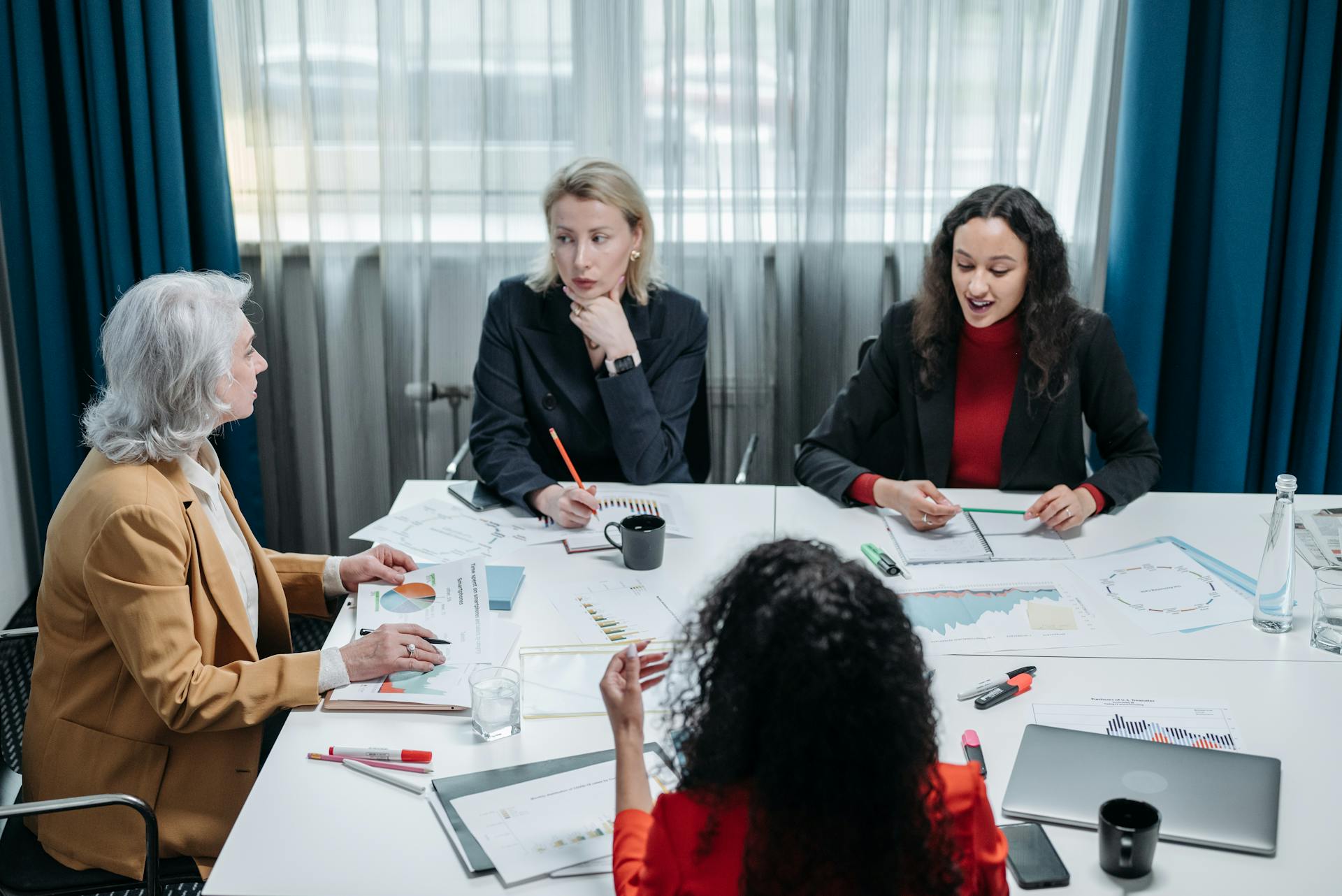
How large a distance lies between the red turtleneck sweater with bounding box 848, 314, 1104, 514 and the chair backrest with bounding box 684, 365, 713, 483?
594 mm

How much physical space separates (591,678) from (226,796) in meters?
0.51

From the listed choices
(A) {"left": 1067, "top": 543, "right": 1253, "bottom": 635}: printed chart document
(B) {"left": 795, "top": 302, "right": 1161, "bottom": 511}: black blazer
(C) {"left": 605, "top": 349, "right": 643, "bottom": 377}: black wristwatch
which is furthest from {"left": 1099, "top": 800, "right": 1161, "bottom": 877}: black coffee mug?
(C) {"left": 605, "top": 349, "right": 643, "bottom": 377}: black wristwatch

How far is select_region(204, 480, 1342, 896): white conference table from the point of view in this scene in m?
1.17

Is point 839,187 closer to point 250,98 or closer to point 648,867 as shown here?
point 250,98

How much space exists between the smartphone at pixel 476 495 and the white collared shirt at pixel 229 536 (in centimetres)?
38

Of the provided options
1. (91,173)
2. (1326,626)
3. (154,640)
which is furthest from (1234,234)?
(91,173)

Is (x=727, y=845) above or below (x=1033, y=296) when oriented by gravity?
below

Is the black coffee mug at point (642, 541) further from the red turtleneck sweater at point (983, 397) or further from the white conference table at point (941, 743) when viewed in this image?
the red turtleneck sweater at point (983, 397)

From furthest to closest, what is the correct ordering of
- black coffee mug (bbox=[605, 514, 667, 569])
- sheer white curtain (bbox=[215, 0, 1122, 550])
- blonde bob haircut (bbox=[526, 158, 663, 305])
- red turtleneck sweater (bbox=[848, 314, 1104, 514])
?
sheer white curtain (bbox=[215, 0, 1122, 550]) < blonde bob haircut (bbox=[526, 158, 663, 305]) < red turtleneck sweater (bbox=[848, 314, 1104, 514]) < black coffee mug (bbox=[605, 514, 667, 569])

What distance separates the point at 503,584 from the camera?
71.9 inches

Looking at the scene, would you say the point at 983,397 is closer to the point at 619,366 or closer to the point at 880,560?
the point at 880,560

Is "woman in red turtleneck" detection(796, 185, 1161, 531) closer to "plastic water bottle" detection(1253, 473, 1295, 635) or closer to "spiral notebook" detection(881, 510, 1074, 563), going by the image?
"spiral notebook" detection(881, 510, 1074, 563)

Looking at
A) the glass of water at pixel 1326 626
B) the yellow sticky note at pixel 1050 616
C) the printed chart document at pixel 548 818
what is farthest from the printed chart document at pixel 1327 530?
the printed chart document at pixel 548 818

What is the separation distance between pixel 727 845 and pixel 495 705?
0.48m
